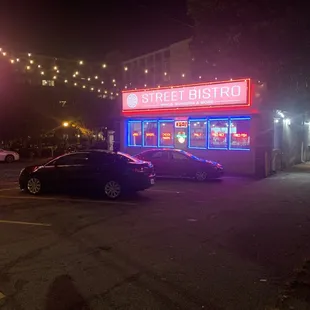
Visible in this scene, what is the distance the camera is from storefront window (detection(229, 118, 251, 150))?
20.3 m

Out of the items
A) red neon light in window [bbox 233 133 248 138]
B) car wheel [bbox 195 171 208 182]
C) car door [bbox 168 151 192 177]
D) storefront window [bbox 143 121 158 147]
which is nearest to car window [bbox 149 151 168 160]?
car door [bbox 168 151 192 177]

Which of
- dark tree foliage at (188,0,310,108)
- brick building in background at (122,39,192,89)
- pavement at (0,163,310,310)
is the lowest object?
pavement at (0,163,310,310)

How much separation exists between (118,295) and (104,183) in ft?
25.3

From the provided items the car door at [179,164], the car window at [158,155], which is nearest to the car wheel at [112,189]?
the car door at [179,164]

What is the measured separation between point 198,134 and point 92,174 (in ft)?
35.6

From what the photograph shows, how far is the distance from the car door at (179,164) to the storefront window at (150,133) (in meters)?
5.72

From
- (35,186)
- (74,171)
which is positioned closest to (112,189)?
(74,171)

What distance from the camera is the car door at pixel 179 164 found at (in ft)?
58.5

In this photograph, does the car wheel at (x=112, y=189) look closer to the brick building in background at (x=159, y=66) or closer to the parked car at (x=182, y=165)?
the parked car at (x=182, y=165)

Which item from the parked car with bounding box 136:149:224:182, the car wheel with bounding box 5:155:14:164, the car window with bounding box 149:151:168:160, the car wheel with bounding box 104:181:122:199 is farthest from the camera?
the car wheel with bounding box 5:155:14:164

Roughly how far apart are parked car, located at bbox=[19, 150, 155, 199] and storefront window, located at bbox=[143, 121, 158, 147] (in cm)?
1098

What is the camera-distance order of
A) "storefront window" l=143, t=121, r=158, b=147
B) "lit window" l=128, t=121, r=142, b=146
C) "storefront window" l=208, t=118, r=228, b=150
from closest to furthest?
"storefront window" l=208, t=118, r=228, b=150
"storefront window" l=143, t=121, r=158, b=147
"lit window" l=128, t=121, r=142, b=146

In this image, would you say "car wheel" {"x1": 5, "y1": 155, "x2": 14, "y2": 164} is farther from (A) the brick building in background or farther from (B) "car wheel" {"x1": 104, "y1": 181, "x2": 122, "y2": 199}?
(A) the brick building in background

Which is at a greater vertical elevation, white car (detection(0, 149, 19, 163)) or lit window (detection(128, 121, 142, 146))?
lit window (detection(128, 121, 142, 146))
